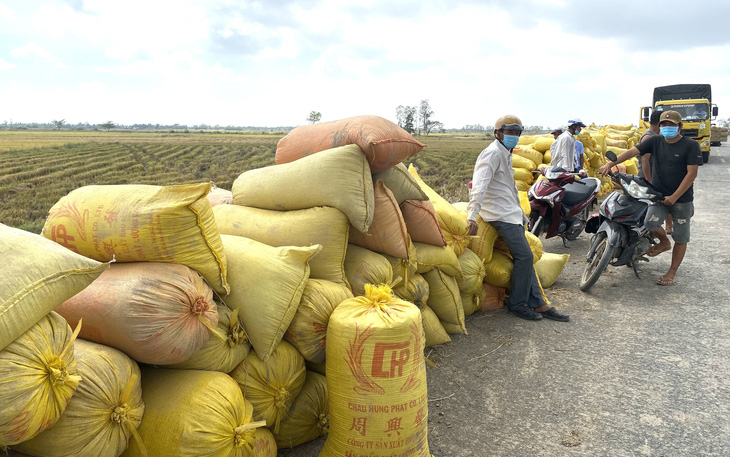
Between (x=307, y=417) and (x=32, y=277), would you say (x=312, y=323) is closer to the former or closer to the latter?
(x=307, y=417)

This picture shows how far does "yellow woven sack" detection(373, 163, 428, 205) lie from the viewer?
321 cm

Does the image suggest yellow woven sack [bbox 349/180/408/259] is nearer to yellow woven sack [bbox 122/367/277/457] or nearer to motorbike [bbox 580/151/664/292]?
yellow woven sack [bbox 122/367/277/457]

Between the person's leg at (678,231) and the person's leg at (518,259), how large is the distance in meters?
1.81

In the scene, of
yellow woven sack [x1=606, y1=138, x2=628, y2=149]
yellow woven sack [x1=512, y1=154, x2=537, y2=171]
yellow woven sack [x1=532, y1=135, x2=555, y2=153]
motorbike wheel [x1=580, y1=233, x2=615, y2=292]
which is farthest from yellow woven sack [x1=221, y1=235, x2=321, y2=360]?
yellow woven sack [x1=606, y1=138, x2=628, y2=149]

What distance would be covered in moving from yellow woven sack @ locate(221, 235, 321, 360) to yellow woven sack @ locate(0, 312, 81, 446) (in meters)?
0.76

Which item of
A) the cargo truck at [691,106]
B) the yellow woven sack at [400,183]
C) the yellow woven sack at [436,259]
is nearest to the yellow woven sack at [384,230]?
the yellow woven sack at [400,183]

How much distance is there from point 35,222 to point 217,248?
1286cm

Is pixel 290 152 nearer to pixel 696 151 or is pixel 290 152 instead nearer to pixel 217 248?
pixel 217 248

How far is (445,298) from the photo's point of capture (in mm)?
3652

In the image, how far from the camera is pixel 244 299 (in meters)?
2.29

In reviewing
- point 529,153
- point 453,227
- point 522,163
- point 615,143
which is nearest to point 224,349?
point 453,227

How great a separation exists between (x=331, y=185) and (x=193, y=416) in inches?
54.2

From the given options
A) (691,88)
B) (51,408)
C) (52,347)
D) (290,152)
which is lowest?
(51,408)

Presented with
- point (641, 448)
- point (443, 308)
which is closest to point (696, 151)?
point (443, 308)
